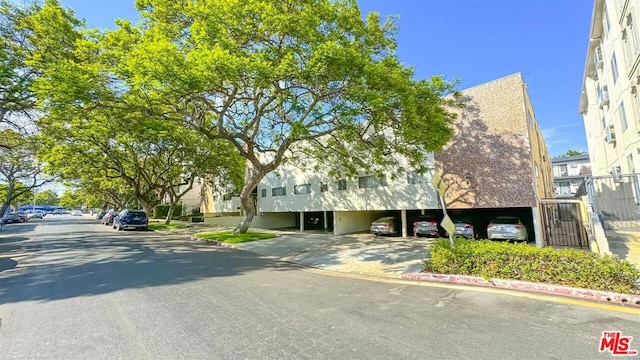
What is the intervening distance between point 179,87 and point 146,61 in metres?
1.15

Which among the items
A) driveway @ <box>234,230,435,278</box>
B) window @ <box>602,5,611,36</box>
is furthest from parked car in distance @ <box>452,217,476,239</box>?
window @ <box>602,5,611,36</box>

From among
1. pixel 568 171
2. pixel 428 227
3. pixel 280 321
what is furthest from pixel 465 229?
pixel 568 171

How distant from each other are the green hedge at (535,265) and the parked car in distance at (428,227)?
8.48m

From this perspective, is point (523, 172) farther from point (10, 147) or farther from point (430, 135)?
point (10, 147)

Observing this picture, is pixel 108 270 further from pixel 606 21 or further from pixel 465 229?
pixel 606 21

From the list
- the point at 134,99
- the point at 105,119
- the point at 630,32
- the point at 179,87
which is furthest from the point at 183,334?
the point at 630,32

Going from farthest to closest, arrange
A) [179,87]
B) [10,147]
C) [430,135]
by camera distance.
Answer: [10,147] → [430,135] → [179,87]

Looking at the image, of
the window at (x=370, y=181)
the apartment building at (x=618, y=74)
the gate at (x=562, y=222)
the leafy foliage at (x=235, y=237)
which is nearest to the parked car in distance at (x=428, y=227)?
the window at (x=370, y=181)

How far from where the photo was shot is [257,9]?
32.0ft

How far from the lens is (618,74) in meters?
16.4

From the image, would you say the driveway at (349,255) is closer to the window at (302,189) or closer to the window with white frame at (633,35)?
the window at (302,189)

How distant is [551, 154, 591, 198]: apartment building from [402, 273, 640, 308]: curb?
44096mm

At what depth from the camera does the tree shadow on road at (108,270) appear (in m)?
6.80

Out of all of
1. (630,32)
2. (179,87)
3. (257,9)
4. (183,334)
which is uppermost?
(630,32)
